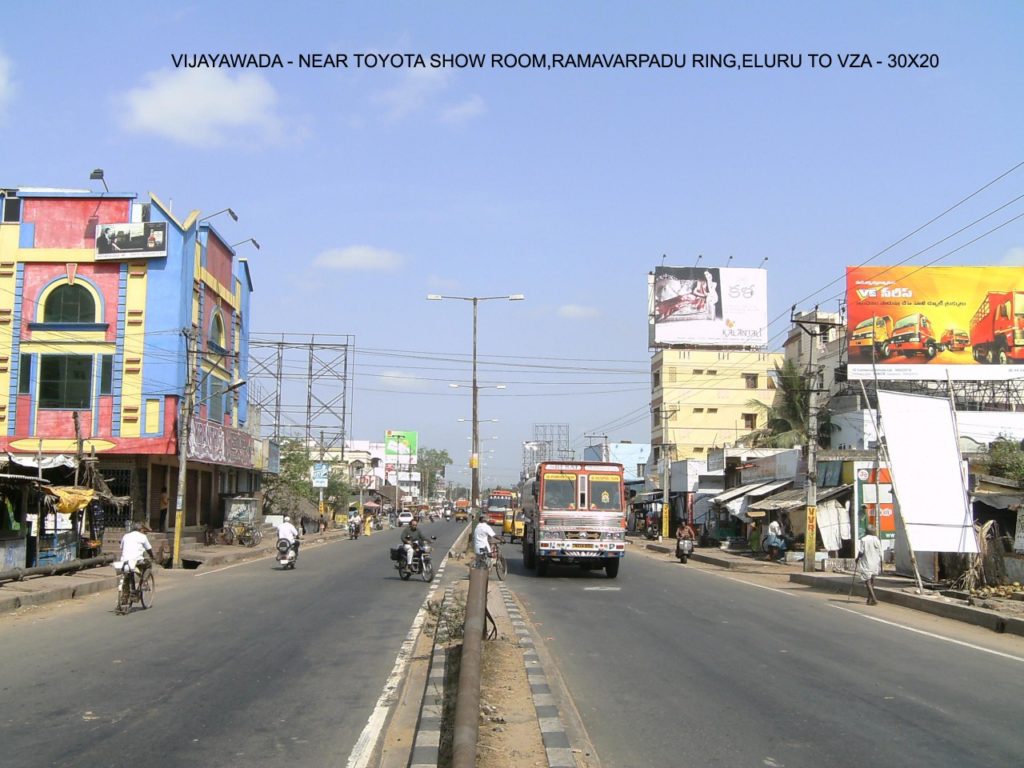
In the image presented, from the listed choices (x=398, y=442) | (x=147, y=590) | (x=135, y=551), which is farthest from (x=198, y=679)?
(x=398, y=442)

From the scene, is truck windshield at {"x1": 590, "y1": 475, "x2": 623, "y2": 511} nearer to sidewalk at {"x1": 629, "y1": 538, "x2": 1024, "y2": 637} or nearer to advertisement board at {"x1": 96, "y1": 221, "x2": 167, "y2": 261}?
sidewalk at {"x1": 629, "y1": 538, "x2": 1024, "y2": 637}

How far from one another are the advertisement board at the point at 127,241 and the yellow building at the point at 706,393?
160ft

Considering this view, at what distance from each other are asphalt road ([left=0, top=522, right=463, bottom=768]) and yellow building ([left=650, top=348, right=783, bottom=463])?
60344mm

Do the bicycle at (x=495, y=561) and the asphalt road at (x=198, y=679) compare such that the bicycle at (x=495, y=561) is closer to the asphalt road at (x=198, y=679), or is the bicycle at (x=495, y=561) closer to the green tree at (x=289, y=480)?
the asphalt road at (x=198, y=679)

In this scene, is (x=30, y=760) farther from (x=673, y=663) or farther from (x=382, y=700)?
(x=673, y=663)

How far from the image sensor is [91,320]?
117 ft

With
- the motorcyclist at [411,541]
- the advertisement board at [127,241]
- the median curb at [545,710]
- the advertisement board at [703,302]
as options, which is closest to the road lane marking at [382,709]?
the median curb at [545,710]

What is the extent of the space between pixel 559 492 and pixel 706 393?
180 ft

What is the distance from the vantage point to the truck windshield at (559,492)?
24.8m

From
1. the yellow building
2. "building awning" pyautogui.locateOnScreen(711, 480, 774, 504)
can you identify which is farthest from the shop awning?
the yellow building

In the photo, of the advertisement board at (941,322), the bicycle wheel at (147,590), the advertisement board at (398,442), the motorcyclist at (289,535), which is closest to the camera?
the bicycle wheel at (147,590)

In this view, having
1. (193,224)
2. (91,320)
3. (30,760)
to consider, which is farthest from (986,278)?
(30,760)

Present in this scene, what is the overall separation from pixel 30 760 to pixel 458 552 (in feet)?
98.1

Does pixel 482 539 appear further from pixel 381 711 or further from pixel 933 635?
pixel 381 711
